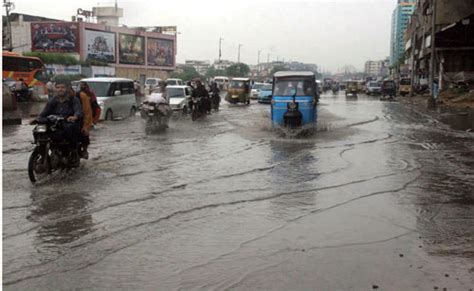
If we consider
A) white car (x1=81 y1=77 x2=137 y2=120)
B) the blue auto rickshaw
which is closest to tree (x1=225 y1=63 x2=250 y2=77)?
white car (x1=81 y1=77 x2=137 y2=120)

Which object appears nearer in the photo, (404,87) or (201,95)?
(201,95)

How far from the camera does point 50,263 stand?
4.91 meters

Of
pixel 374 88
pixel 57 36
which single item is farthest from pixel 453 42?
pixel 57 36

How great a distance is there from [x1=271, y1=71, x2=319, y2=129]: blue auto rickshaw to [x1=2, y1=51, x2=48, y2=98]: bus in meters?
23.3

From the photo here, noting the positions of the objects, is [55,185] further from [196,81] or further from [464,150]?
[196,81]

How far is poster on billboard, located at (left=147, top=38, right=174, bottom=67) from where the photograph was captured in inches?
3457

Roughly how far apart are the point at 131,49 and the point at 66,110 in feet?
249

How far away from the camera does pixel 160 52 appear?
9031 centimetres

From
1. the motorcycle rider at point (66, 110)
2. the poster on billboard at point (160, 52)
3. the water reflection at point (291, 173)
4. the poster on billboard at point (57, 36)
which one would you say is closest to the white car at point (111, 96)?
the water reflection at point (291, 173)

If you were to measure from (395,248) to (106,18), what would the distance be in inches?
4131

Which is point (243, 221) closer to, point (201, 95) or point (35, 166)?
point (35, 166)

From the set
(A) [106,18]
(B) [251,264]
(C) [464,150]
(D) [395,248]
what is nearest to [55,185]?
(B) [251,264]

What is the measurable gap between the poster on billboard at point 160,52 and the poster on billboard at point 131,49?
7.95 feet

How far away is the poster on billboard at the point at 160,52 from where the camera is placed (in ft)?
288
